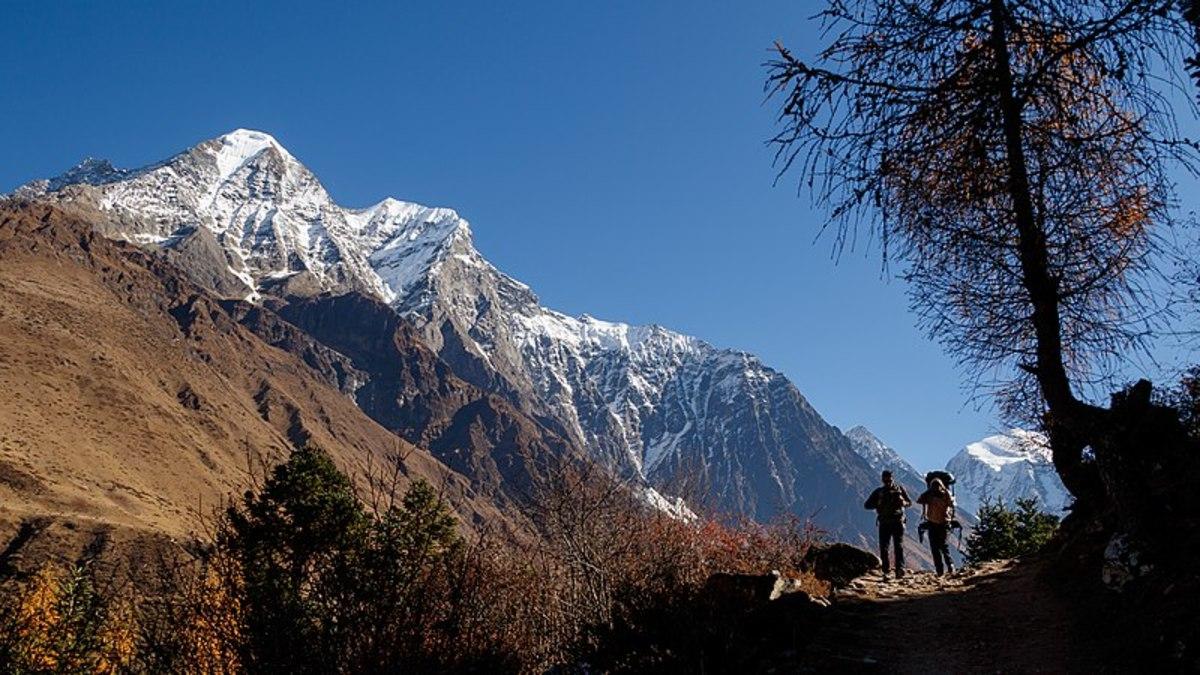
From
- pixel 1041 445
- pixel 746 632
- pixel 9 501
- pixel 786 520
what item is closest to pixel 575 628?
pixel 746 632

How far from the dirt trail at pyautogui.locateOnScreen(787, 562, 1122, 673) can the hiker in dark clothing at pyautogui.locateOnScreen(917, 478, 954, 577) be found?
16.5 feet

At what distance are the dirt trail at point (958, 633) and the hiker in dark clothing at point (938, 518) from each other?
16.5 ft

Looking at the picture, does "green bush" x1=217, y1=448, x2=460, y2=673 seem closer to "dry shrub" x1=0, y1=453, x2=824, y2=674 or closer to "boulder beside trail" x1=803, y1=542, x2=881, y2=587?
"dry shrub" x1=0, y1=453, x2=824, y2=674

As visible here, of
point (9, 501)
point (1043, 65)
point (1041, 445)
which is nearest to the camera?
point (1043, 65)

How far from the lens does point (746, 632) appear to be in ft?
22.6

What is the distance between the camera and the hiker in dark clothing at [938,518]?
1560cm

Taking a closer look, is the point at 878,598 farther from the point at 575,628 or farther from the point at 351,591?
the point at 351,591

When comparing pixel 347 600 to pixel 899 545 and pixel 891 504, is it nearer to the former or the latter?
pixel 899 545

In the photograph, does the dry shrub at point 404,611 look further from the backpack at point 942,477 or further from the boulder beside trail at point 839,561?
the backpack at point 942,477

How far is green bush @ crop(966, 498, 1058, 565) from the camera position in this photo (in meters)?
24.1

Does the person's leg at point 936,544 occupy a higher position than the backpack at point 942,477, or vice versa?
the backpack at point 942,477

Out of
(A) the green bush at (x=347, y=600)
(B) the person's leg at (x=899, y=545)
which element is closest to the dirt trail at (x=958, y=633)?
(B) the person's leg at (x=899, y=545)

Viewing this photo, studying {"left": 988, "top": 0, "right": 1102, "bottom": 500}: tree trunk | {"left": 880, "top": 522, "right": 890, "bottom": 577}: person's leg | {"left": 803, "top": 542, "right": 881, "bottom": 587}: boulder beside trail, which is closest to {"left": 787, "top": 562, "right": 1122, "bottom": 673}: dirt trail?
{"left": 988, "top": 0, "right": 1102, "bottom": 500}: tree trunk

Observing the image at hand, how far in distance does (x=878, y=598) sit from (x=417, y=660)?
663 cm
